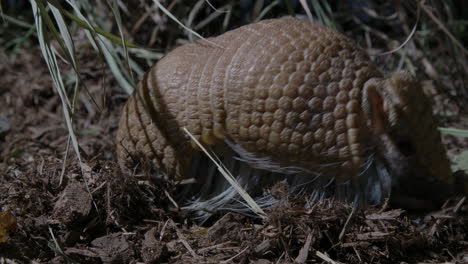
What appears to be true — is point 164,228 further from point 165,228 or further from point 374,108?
point 374,108

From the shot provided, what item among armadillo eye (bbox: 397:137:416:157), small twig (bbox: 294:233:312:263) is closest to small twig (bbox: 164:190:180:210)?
small twig (bbox: 294:233:312:263)

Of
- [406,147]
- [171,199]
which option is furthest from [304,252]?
[171,199]

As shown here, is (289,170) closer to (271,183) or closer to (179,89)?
(271,183)

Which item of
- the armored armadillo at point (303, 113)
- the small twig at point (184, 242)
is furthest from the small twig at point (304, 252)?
the small twig at point (184, 242)

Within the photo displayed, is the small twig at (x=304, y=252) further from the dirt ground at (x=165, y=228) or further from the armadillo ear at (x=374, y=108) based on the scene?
the armadillo ear at (x=374, y=108)

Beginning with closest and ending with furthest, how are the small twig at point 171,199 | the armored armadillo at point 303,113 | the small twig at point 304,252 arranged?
1. the small twig at point 304,252
2. the armored armadillo at point 303,113
3. the small twig at point 171,199

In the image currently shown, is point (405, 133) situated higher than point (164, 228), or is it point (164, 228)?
point (405, 133)
